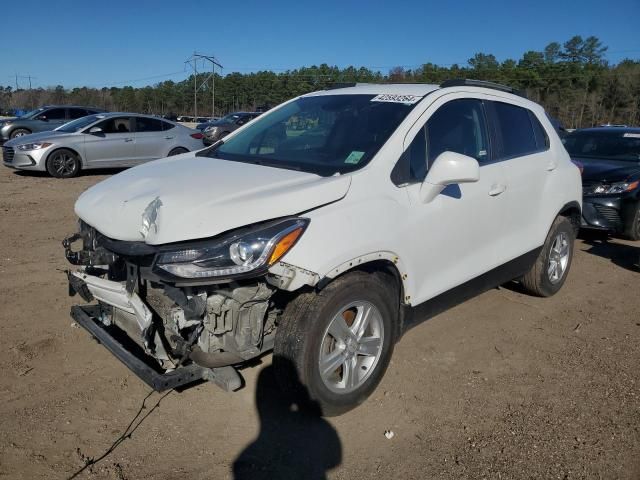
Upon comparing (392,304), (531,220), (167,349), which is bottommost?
(167,349)

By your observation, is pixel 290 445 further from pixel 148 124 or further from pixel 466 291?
pixel 148 124

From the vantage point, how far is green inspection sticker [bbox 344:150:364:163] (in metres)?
3.25

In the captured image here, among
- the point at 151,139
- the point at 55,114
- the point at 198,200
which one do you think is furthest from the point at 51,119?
the point at 198,200

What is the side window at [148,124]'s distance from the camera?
1311cm

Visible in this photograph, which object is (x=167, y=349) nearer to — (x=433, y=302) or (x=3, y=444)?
(x=3, y=444)

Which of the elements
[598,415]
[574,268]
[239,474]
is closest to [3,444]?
[239,474]

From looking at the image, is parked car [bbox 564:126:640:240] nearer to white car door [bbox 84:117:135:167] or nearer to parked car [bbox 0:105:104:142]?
white car door [bbox 84:117:135:167]

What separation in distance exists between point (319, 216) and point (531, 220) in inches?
97.6

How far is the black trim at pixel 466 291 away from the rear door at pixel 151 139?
34.9 ft

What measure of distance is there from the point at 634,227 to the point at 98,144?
1096cm

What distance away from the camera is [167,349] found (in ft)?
9.82

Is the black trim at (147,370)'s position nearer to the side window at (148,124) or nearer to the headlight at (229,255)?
the headlight at (229,255)

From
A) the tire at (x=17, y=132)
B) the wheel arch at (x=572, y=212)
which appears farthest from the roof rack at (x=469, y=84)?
the tire at (x=17, y=132)

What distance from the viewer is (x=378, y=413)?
10.6ft
